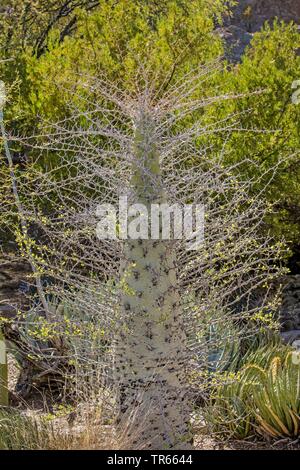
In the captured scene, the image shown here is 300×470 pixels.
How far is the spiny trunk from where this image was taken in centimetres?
520

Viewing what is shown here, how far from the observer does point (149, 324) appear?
5.20 m

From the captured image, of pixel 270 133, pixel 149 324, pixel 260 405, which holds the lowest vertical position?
pixel 260 405

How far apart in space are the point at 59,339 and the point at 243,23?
69.2 ft

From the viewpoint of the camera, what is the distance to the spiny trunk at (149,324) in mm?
5199

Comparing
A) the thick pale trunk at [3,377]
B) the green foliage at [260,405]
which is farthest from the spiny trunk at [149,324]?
the thick pale trunk at [3,377]

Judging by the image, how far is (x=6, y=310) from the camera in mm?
9930

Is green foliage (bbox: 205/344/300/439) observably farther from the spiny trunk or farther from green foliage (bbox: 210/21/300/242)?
green foliage (bbox: 210/21/300/242)

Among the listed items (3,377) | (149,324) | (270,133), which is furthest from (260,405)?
(270,133)

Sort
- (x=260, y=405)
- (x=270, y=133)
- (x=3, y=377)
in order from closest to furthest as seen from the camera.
→ (x=260, y=405), (x=3, y=377), (x=270, y=133)

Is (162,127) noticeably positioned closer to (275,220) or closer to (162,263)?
(162,263)

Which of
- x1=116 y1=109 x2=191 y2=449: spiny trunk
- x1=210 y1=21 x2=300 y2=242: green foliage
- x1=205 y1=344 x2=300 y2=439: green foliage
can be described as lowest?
x1=205 y1=344 x2=300 y2=439: green foliage

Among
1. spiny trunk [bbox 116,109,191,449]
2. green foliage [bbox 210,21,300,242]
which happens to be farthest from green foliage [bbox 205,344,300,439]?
green foliage [bbox 210,21,300,242]

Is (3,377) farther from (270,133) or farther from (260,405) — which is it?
(270,133)

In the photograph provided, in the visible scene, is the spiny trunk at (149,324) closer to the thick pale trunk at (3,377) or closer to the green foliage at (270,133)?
the thick pale trunk at (3,377)
